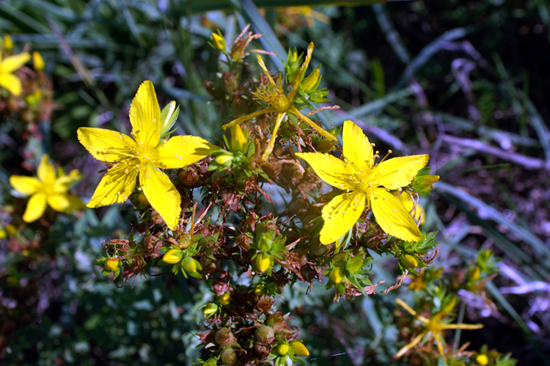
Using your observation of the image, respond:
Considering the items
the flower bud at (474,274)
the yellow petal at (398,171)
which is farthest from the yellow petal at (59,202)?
the flower bud at (474,274)

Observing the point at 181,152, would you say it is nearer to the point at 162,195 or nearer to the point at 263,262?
the point at 162,195

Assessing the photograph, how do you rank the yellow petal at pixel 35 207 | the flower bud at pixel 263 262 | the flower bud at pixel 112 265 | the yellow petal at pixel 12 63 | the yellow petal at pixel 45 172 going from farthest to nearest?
the yellow petal at pixel 12 63
the yellow petal at pixel 45 172
the yellow petal at pixel 35 207
the flower bud at pixel 112 265
the flower bud at pixel 263 262

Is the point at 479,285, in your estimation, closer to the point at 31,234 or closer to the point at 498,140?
the point at 498,140

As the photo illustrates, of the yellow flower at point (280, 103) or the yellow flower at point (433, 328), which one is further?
the yellow flower at point (433, 328)

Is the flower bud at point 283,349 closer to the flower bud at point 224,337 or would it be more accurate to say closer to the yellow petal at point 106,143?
the flower bud at point 224,337

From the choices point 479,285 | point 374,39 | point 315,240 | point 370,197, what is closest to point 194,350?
point 315,240

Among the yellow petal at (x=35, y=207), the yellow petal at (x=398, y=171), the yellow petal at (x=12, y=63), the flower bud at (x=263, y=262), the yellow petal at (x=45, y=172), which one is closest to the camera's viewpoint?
the flower bud at (x=263, y=262)

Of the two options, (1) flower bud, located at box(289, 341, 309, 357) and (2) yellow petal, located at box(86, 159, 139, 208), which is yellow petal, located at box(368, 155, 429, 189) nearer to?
(1) flower bud, located at box(289, 341, 309, 357)
